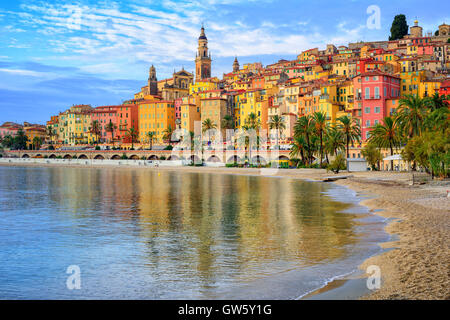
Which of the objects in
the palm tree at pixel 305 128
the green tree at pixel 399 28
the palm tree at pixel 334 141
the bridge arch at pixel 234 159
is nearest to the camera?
the palm tree at pixel 334 141

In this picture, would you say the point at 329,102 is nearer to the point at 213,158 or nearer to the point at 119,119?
the point at 213,158

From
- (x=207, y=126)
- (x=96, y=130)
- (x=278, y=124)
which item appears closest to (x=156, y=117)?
(x=96, y=130)

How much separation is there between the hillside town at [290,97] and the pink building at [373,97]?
7.8 inches

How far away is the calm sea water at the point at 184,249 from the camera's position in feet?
45.9

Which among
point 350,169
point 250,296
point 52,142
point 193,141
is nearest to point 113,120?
point 52,142

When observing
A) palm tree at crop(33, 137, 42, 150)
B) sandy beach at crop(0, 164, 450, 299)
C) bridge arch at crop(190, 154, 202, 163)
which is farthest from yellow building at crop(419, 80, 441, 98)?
palm tree at crop(33, 137, 42, 150)

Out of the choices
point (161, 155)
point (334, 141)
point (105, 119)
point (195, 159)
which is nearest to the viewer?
point (334, 141)

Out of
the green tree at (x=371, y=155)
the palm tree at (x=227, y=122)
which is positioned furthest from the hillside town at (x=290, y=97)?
the green tree at (x=371, y=155)

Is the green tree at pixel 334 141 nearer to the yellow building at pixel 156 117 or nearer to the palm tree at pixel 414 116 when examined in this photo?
the palm tree at pixel 414 116

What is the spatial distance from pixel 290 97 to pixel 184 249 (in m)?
107

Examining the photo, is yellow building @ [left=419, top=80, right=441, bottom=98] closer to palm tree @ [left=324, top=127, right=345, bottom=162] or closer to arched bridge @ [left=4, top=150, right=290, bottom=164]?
palm tree @ [left=324, top=127, right=345, bottom=162]

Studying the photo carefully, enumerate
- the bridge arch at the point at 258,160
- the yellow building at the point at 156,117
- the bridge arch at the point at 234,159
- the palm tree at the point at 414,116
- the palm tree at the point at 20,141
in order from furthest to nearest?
the palm tree at the point at 20,141 < the yellow building at the point at 156,117 < the bridge arch at the point at 234,159 < the bridge arch at the point at 258,160 < the palm tree at the point at 414,116

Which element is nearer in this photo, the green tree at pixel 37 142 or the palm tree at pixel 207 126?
the palm tree at pixel 207 126

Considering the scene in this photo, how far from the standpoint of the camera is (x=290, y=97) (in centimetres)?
12231
